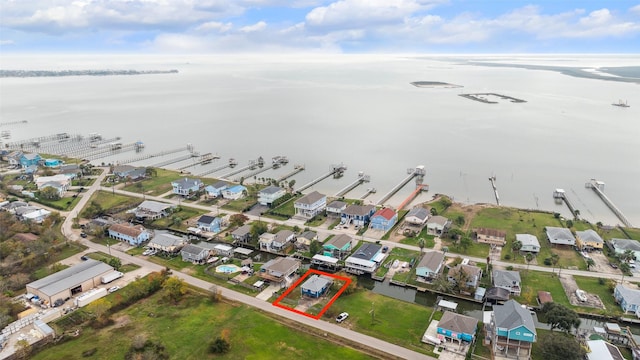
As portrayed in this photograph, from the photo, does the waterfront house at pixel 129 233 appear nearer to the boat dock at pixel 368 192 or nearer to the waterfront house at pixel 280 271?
the waterfront house at pixel 280 271

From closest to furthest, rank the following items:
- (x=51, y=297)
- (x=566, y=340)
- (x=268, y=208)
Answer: (x=566, y=340), (x=51, y=297), (x=268, y=208)

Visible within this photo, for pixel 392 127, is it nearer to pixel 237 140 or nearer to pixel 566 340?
pixel 237 140

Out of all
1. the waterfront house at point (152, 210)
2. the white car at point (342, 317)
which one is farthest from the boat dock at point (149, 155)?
the white car at point (342, 317)

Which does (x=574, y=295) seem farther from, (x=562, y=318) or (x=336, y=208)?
(x=336, y=208)

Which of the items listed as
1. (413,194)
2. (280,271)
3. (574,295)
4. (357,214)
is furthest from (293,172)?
(574,295)

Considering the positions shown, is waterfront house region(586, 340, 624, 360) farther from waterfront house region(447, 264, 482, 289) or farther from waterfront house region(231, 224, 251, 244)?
waterfront house region(231, 224, 251, 244)

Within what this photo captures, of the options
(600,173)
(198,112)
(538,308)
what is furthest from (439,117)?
(538,308)
